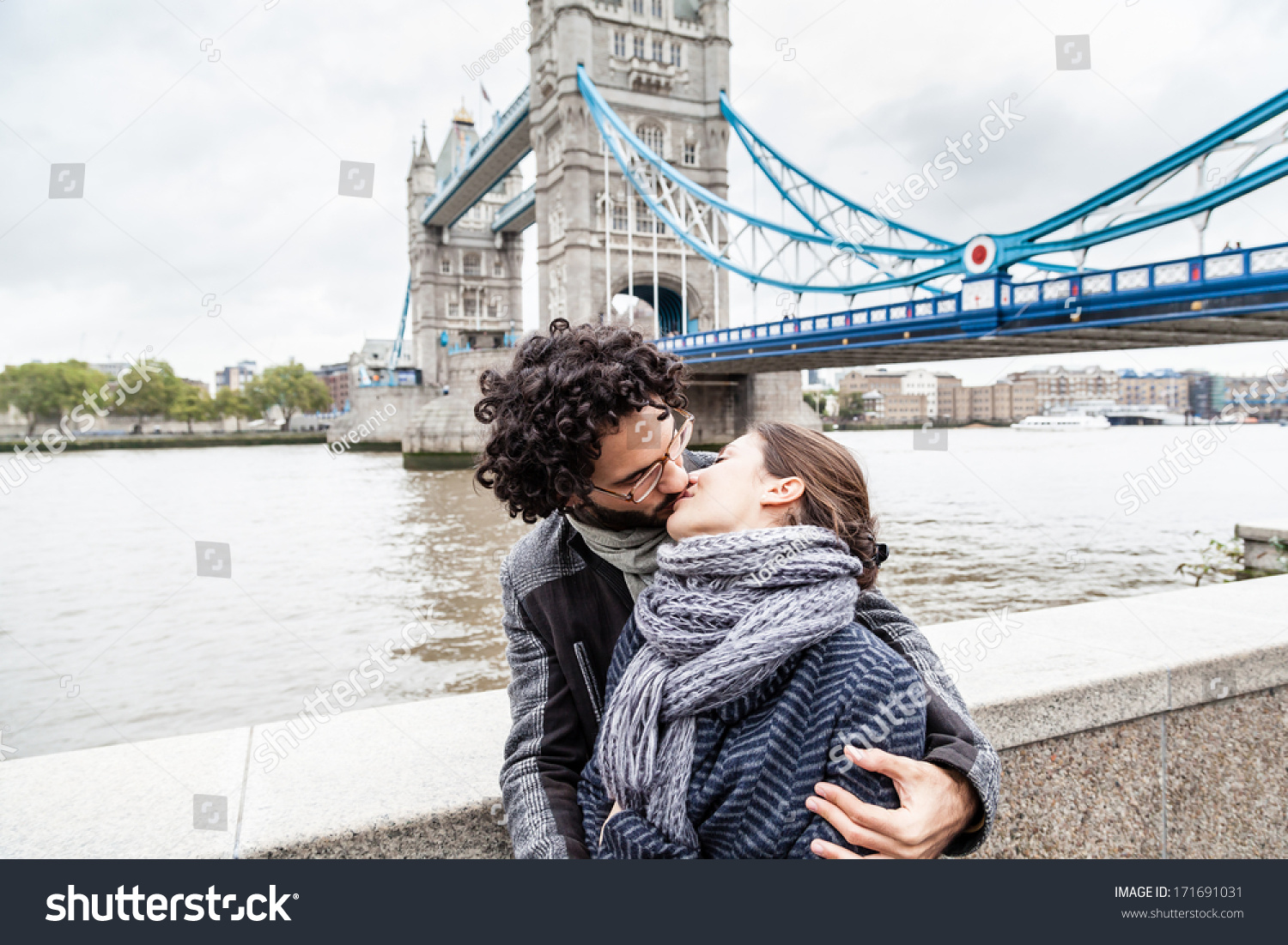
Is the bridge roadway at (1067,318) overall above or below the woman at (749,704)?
above

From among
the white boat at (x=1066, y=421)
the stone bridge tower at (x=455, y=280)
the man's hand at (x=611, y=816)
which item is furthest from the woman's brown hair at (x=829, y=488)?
the stone bridge tower at (x=455, y=280)

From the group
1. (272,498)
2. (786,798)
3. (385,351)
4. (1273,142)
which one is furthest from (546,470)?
(385,351)

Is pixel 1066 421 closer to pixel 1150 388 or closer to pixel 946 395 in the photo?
pixel 1150 388

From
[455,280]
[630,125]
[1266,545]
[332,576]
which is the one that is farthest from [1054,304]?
[455,280]

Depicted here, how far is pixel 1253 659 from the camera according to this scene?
1627 millimetres

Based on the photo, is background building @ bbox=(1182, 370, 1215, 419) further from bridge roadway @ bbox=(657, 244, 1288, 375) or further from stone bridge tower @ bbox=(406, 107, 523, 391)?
stone bridge tower @ bbox=(406, 107, 523, 391)

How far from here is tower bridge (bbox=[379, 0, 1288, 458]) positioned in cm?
828

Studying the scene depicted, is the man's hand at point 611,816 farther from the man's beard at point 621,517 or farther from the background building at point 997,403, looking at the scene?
the background building at point 997,403

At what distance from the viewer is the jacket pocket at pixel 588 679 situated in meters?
1.09

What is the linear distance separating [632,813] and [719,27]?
92.0 ft

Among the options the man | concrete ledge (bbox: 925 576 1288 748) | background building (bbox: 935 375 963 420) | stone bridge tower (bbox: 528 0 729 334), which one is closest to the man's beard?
the man

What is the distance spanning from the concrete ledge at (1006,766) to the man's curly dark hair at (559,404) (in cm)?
44

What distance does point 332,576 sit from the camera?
7.72 metres

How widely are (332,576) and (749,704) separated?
7.47 metres
